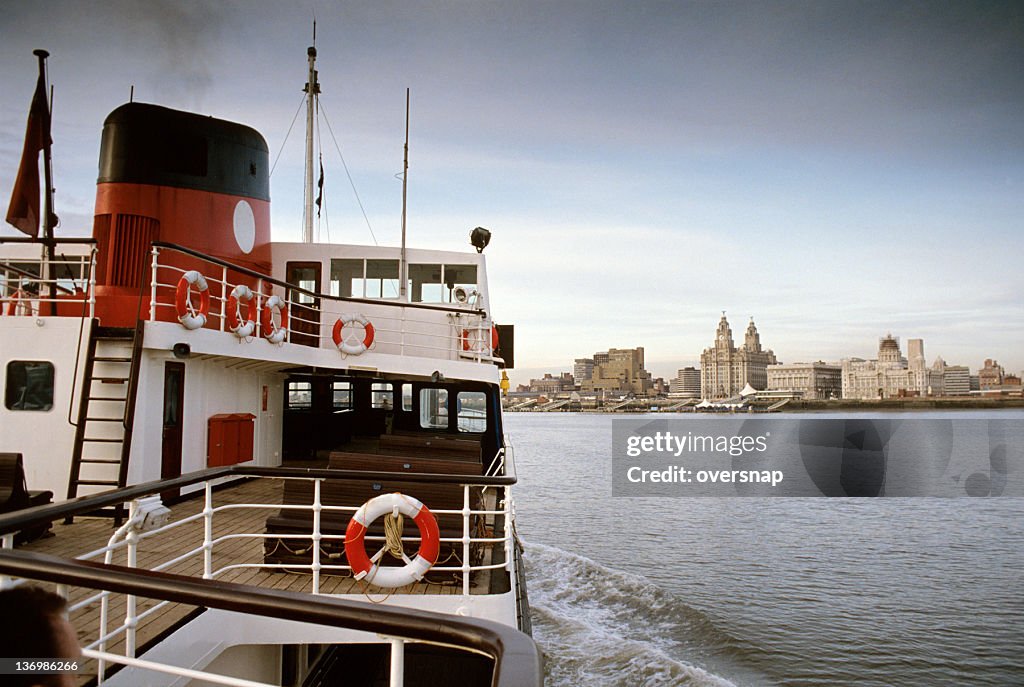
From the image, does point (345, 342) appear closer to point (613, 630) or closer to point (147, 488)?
point (147, 488)

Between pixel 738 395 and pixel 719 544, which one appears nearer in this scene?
pixel 719 544

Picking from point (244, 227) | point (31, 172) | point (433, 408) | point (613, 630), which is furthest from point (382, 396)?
point (31, 172)

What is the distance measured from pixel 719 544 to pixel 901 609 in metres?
7.33

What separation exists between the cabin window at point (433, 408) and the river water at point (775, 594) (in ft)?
14.6

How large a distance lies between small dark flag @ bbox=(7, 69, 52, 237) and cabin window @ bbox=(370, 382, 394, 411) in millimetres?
6078

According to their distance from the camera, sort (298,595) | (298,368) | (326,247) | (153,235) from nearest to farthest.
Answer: (298,595) → (153,235) → (298,368) → (326,247)

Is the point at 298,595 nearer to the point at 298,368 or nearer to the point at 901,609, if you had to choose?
the point at 298,368

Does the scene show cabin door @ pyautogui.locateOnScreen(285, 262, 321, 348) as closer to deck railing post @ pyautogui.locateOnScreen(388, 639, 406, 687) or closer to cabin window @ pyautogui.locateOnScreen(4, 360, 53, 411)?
cabin window @ pyautogui.locateOnScreen(4, 360, 53, 411)

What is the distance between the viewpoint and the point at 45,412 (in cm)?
852

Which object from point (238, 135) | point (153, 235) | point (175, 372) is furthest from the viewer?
point (238, 135)

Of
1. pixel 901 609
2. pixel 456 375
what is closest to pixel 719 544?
pixel 901 609

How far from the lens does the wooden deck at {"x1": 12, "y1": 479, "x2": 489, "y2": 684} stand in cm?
482

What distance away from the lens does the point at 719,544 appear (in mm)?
23109

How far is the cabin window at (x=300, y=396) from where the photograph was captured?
13.4 meters
